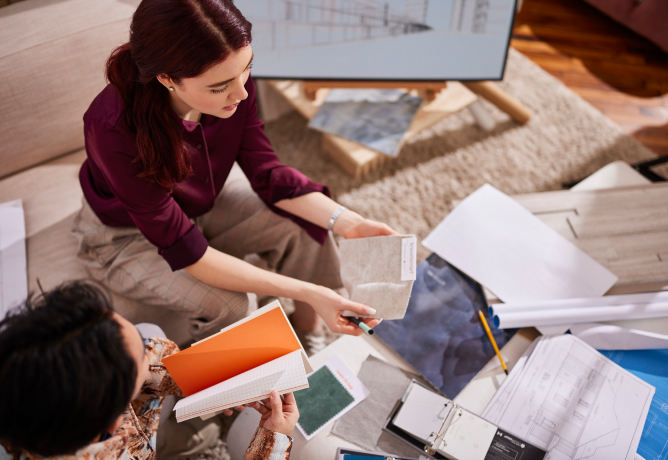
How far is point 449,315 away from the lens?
1.06 m

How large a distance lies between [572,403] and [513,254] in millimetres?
364

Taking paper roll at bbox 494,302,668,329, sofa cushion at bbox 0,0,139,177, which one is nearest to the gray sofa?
sofa cushion at bbox 0,0,139,177

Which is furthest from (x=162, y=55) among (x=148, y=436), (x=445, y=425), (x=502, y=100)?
(x=502, y=100)

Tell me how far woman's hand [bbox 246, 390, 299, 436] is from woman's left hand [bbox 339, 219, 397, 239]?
43 cm

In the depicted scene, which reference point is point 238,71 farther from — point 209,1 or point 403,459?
point 403,459

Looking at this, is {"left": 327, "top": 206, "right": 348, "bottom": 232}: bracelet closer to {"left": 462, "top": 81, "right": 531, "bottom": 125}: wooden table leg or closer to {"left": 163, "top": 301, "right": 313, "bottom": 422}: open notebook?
{"left": 163, "top": 301, "right": 313, "bottom": 422}: open notebook

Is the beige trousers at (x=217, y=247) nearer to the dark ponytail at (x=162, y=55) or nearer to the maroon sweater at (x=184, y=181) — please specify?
the maroon sweater at (x=184, y=181)

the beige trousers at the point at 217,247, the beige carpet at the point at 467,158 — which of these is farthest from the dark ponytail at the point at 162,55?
the beige carpet at the point at 467,158

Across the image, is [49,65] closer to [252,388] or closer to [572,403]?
[252,388]

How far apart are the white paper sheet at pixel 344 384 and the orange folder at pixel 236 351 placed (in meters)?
0.17

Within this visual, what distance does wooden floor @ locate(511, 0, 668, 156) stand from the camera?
2.14 meters

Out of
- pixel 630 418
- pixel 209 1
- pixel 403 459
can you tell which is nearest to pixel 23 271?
pixel 209 1

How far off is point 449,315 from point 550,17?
2260mm

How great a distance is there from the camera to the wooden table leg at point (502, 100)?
1.96 meters
